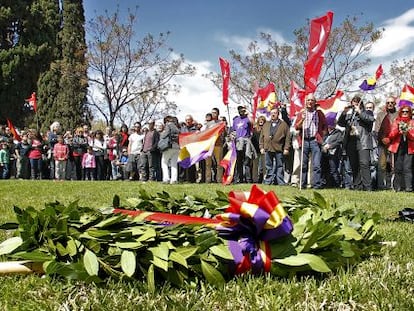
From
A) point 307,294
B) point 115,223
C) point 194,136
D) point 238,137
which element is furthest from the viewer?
point 238,137

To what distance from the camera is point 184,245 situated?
251 cm

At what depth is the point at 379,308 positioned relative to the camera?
2092 millimetres

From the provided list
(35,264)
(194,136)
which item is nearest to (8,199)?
(194,136)

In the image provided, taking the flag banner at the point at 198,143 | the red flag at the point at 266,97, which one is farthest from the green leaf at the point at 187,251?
the red flag at the point at 266,97

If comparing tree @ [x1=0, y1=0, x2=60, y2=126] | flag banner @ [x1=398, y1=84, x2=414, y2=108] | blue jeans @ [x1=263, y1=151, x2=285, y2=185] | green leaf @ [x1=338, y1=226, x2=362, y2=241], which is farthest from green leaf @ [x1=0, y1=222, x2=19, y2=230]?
tree @ [x1=0, y1=0, x2=60, y2=126]

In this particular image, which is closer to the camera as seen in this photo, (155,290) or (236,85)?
(155,290)

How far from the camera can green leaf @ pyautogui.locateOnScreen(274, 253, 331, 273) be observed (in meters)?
2.50

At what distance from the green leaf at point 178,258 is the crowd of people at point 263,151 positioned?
851cm

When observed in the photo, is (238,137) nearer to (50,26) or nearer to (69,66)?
(69,66)

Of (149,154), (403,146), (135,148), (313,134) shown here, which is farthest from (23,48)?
(403,146)

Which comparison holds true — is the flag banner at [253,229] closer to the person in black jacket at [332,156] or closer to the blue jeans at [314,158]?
the blue jeans at [314,158]

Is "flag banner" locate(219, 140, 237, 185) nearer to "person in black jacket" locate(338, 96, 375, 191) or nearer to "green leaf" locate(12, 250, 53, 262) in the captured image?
"person in black jacket" locate(338, 96, 375, 191)

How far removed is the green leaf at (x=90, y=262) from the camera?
7.60ft

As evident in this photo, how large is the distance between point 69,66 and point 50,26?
22.0 feet
